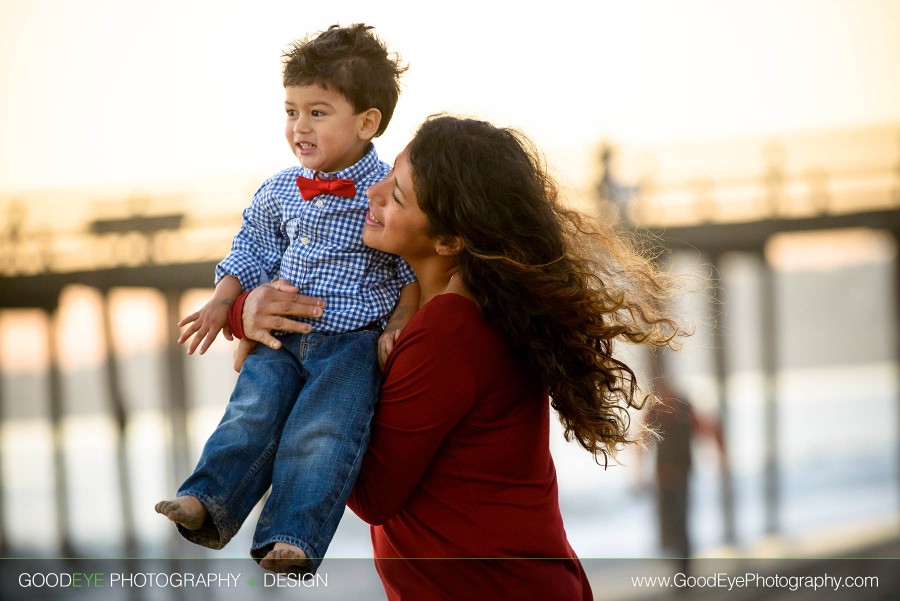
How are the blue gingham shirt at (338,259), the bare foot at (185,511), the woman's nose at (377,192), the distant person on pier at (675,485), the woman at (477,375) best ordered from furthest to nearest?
the distant person on pier at (675,485), the blue gingham shirt at (338,259), the woman's nose at (377,192), the woman at (477,375), the bare foot at (185,511)

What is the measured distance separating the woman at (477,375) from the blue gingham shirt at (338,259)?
0.14m

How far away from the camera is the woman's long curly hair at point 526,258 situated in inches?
92.4

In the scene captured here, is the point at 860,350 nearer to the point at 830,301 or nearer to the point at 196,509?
the point at 830,301

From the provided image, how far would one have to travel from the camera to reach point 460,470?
2348 millimetres

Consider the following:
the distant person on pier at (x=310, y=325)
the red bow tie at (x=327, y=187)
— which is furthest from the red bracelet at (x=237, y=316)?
the red bow tie at (x=327, y=187)

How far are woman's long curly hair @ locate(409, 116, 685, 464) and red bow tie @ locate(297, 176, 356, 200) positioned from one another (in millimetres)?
271

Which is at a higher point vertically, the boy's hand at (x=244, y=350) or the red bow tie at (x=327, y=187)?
the red bow tie at (x=327, y=187)

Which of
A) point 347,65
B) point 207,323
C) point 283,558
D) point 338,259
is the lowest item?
point 283,558

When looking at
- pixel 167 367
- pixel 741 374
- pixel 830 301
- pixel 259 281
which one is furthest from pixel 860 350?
pixel 259 281

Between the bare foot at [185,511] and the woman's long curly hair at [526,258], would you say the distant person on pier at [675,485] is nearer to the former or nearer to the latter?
the woman's long curly hair at [526,258]

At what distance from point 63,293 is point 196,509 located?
649 inches

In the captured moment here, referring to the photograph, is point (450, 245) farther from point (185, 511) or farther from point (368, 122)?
point (185, 511)

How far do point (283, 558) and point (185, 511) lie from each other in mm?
222

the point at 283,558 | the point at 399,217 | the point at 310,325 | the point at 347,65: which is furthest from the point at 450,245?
the point at 283,558
